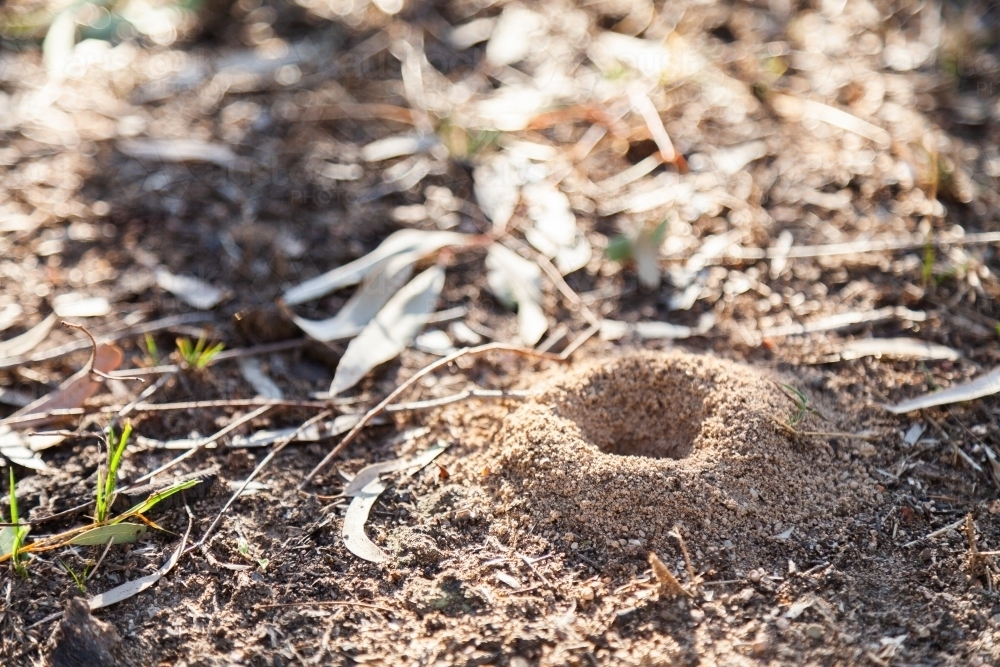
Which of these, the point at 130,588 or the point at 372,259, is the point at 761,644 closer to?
the point at 130,588

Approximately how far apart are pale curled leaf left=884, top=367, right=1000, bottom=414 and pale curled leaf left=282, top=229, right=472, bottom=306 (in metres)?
1.21

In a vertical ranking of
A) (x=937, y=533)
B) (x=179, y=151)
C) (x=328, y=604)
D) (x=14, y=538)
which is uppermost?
(x=179, y=151)

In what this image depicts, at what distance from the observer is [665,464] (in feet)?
5.51

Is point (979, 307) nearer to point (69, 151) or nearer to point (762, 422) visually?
point (762, 422)

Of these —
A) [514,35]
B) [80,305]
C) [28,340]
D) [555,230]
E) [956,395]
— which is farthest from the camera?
[514,35]

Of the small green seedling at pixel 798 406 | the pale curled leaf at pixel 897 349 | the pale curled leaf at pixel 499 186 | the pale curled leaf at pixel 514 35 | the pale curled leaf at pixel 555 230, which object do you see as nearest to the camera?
the small green seedling at pixel 798 406

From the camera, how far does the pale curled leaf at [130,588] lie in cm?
160

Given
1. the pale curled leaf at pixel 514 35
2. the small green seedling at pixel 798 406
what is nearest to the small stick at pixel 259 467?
the small green seedling at pixel 798 406

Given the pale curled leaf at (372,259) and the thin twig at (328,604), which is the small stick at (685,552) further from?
the pale curled leaf at (372,259)

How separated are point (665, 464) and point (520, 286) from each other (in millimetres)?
841

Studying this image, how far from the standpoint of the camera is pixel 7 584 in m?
1.63

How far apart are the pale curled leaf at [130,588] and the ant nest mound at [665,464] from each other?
0.62 m

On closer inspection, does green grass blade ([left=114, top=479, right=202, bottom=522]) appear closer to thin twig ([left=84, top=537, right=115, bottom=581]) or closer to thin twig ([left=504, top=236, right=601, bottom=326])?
thin twig ([left=84, top=537, right=115, bottom=581])

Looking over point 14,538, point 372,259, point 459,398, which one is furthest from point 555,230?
point 14,538
